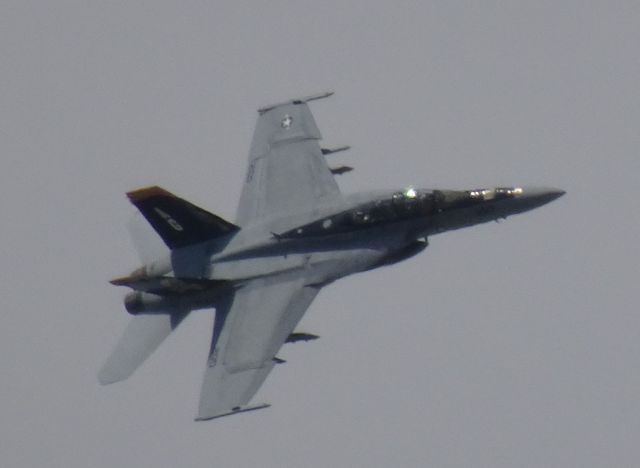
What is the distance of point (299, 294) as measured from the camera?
6675cm

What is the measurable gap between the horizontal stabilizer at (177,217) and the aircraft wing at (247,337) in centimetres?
192

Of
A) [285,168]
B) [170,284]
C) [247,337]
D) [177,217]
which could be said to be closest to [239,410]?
[247,337]

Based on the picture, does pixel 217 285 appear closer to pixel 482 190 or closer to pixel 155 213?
pixel 155 213

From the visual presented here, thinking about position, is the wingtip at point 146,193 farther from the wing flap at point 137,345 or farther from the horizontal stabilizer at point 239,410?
the horizontal stabilizer at point 239,410

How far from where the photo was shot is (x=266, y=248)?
222 feet

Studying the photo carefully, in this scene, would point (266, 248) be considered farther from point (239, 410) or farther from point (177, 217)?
point (239, 410)

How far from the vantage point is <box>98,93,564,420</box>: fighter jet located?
65.9 m

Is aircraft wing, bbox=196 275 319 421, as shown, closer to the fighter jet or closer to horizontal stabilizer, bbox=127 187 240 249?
the fighter jet

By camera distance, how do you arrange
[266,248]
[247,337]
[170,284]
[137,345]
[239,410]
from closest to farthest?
[239,410] < [247,337] < [266,248] < [170,284] < [137,345]

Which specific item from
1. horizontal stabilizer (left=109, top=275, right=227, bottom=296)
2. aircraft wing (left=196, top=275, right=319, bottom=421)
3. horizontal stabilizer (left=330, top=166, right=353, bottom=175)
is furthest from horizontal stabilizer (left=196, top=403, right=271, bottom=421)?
horizontal stabilizer (left=330, top=166, right=353, bottom=175)

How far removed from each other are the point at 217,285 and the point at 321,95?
756cm

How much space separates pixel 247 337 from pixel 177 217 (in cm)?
428

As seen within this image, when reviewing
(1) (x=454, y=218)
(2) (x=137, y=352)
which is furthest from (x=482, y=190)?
(2) (x=137, y=352)

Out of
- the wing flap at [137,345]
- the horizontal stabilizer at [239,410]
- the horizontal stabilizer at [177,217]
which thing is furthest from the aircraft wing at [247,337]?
the horizontal stabilizer at [177,217]
